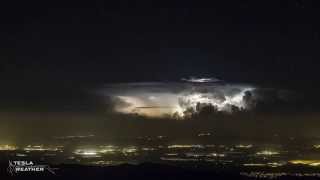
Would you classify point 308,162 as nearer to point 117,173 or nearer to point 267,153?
point 267,153

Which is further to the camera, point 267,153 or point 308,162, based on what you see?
point 267,153

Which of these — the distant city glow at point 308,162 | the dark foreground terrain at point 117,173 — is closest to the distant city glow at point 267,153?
the distant city glow at point 308,162

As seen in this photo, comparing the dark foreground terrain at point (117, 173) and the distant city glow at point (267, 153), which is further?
the distant city glow at point (267, 153)

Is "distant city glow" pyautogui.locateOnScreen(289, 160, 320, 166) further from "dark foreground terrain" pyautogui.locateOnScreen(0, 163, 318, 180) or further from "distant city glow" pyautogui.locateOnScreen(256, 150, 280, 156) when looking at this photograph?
"dark foreground terrain" pyautogui.locateOnScreen(0, 163, 318, 180)

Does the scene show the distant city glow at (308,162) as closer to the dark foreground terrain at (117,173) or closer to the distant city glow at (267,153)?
the distant city glow at (267,153)

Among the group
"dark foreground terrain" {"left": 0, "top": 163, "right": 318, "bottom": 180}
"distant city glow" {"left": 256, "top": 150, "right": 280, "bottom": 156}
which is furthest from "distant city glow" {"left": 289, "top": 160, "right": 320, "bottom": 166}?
"dark foreground terrain" {"left": 0, "top": 163, "right": 318, "bottom": 180}

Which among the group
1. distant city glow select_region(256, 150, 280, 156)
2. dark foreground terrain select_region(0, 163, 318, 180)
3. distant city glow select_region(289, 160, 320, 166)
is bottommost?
dark foreground terrain select_region(0, 163, 318, 180)

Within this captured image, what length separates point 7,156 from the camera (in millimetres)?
134750

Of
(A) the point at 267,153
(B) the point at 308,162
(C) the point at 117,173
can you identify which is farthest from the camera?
(A) the point at 267,153

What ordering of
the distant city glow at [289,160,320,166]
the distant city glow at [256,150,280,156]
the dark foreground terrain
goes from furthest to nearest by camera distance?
the distant city glow at [256,150,280,156] → the distant city glow at [289,160,320,166] → the dark foreground terrain

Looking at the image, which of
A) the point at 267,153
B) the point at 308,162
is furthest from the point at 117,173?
the point at 267,153

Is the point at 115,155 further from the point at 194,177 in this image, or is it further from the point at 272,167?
the point at 194,177

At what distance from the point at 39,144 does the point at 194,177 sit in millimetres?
72656

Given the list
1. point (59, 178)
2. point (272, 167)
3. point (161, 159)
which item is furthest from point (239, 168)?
point (59, 178)
